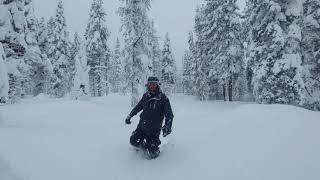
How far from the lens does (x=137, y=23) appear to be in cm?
3191

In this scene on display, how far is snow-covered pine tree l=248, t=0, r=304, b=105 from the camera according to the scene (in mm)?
22109

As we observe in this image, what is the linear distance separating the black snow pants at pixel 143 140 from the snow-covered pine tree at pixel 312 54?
59.2ft

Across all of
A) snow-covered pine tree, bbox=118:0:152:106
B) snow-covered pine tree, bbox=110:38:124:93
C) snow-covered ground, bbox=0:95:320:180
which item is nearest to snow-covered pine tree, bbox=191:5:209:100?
Result: snow-covered pine tree, bbox=118:0:152:106

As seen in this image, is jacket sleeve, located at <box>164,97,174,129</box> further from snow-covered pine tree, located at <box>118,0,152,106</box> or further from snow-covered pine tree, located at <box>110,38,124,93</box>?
snow-covered pine tree, located at <box>110,38,124,93</box>

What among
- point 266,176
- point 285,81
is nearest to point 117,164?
point 266,176

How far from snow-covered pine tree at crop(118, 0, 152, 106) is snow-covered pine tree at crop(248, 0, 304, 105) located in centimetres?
1108

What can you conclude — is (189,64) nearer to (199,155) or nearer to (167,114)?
(167,114)

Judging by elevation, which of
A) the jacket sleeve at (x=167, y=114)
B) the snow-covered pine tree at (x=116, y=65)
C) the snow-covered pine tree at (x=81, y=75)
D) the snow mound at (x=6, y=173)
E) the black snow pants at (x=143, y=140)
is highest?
the snow-covered pine tree at (x=116, y=65)

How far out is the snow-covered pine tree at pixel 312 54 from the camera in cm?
2364

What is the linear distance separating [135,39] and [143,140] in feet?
78.6

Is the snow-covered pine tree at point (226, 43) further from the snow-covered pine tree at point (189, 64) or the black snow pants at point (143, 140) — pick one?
the black snow pants at point (143, 140)

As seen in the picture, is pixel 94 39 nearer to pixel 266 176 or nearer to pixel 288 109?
pixel 288 109

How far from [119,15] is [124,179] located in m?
26.5

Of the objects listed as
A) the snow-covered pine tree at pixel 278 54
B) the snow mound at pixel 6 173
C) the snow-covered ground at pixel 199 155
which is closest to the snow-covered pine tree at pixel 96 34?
the snow-covered pine tree at pixel 278 54
